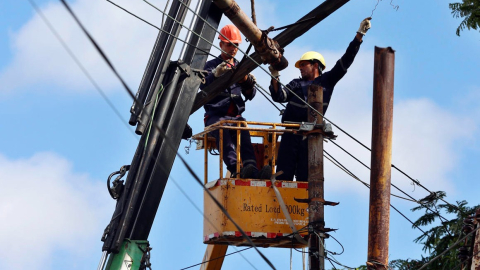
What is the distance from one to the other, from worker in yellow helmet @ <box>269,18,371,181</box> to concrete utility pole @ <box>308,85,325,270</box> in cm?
28

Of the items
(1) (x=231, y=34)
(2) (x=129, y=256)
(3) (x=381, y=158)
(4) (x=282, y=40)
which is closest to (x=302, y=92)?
(4) (x=282, y=40)

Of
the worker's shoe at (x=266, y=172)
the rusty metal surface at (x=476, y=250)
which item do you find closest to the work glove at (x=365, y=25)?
the worker's shoe at (x=266, y=172)

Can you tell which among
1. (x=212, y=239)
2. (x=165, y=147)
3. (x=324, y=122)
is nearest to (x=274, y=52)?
(x=324, y=122)

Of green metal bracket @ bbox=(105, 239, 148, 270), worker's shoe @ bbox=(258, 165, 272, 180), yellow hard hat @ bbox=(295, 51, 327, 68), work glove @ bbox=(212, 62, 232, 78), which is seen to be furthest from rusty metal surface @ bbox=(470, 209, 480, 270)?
work glove @ bbox=(212, 62, 232, 78)

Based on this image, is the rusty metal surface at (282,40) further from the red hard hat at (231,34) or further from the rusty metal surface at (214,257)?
the rusty metal surface at (214,257)

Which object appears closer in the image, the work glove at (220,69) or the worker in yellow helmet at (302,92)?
the worker in yellow helmet at (302,92)

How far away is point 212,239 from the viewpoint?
10.9m

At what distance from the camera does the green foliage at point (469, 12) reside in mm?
12891

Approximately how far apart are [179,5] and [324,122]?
2.42 metres

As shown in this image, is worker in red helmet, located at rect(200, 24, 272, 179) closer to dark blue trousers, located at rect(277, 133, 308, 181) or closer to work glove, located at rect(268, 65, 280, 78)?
dark blue trousers, located at rect(277, 133, 308, 181)

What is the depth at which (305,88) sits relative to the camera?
11.5m

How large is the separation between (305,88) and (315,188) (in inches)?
65.5

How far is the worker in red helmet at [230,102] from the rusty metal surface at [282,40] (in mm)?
81

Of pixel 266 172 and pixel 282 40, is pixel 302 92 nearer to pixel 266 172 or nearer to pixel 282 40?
pixel 282 40
